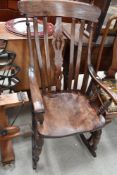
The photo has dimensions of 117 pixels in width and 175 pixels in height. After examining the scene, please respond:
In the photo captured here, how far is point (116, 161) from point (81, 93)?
0.66m

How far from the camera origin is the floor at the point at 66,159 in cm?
158

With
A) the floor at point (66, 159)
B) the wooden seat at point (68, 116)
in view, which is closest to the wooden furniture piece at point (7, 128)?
the floor at point (66, 159)

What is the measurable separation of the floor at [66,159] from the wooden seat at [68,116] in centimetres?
47

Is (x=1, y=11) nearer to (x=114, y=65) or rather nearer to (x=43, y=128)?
(x=114, y=65)

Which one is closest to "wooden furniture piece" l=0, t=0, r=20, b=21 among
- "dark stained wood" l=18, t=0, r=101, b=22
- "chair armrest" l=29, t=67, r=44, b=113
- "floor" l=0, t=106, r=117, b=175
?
"dark stained wood" l=18, t=0, r=101, b=22

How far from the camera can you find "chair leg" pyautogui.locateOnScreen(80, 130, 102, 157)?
1.61 meters

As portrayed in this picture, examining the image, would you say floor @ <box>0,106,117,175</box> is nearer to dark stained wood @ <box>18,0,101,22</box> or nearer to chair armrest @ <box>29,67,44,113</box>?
chair armrest @ <box>29,67,44,113</box>

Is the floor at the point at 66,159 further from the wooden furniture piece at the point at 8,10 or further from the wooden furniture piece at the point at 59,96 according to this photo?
the wooden furniture piece at the point at 8,10

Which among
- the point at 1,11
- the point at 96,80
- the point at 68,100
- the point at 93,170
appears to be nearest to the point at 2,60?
the point at 68,100

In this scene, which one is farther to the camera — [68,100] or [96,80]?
[68,100]

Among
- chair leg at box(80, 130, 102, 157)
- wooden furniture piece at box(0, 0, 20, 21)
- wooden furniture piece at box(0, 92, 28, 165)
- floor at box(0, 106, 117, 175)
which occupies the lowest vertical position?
floor at box(0, 106, 117, 175)

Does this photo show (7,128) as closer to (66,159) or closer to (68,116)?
(68,116)

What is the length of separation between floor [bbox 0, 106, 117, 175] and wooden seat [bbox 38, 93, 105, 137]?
0.47 meters

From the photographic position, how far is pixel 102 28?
1.66 meters
